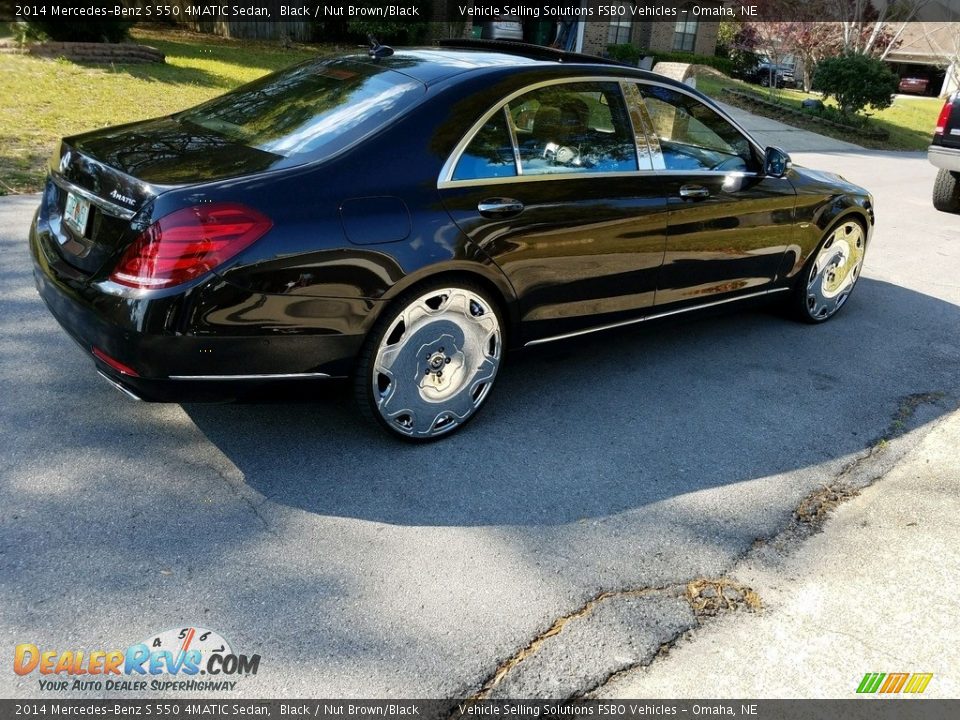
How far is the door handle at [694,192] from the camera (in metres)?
4.39

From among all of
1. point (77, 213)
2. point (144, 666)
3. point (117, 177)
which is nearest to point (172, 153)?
point (117, 177)

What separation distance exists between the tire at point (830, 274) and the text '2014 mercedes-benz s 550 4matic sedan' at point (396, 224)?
913 mm

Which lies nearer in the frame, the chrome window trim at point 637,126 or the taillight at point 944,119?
the chrome window trim at point 637,126

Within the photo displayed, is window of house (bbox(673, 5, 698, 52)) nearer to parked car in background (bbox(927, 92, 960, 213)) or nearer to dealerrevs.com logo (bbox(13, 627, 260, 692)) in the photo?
parked car in background (bbox(927, 92, 960, 213))

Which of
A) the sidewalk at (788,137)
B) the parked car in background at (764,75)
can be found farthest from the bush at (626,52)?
the sidewalk at (788,137)

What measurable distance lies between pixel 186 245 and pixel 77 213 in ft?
2.31

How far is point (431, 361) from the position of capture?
11.8ft

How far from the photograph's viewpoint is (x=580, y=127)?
160 inches

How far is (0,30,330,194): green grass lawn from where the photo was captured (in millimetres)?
8211

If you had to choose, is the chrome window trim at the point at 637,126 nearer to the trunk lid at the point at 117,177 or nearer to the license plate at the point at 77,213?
the trunk lid at the point at 117,177

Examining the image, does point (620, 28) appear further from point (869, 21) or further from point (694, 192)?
point (694, 192)

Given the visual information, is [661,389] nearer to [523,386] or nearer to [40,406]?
[523,386]

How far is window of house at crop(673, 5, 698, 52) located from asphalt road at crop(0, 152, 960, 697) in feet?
109

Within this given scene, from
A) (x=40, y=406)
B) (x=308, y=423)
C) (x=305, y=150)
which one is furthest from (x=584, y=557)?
(x=40, y=406)
